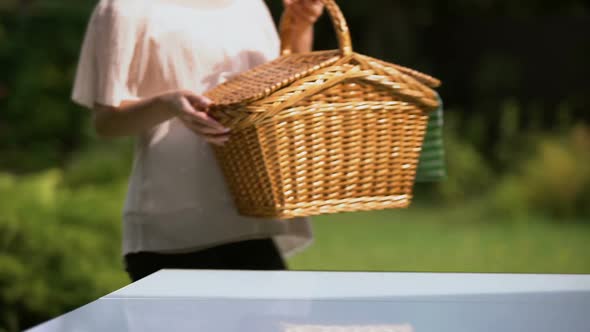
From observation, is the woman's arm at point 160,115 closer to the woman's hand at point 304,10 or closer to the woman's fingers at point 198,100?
the woman's fingers at point 198,100

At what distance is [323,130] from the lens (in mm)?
1729

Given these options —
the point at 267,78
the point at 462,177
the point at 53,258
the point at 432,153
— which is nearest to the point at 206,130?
the point at 267,78

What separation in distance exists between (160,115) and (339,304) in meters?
0.65

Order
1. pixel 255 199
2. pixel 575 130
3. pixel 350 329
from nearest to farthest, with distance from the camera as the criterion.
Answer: pixel 350 329 < pixel 255 199 < pixel 575 130

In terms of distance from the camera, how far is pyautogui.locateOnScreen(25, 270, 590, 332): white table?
45.3 inches

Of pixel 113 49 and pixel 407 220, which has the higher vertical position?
pixel 113 49

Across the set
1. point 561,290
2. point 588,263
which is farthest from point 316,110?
point 588,263

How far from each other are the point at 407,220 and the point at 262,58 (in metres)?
5.18

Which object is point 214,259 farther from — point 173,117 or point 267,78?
point 267,78

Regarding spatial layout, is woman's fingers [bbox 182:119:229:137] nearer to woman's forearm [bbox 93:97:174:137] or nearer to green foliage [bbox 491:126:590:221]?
woman's forearm [bbox 93:97:174:137]

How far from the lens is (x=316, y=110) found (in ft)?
5.59

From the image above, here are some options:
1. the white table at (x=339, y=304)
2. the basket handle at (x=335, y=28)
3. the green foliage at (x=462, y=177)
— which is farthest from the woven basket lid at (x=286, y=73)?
the green foliage at (x=462, y=177)

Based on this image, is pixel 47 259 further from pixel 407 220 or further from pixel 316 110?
pixel 407 220

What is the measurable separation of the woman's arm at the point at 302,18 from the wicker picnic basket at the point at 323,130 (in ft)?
0.59
